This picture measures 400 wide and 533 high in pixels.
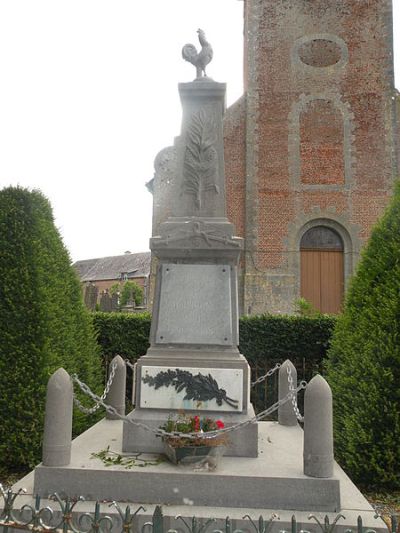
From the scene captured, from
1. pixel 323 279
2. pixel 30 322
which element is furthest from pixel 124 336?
pixel 323 279

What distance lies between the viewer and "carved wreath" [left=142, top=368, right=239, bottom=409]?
16.3 feet

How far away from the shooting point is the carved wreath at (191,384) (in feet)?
16.3

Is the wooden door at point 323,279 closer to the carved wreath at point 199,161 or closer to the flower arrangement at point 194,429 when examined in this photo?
the carved wreath at point 199,161

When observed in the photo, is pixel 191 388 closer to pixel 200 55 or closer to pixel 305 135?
pixel 200 55

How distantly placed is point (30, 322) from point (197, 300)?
2.14 m

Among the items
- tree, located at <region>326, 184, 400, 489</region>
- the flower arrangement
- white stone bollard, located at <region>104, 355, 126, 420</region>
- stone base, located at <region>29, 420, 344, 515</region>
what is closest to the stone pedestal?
the flower arrangement

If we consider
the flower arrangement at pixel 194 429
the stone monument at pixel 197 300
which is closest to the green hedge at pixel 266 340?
the stone monument at pixel 197 300

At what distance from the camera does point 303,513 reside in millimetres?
3883

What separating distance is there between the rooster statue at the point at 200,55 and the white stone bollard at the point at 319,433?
4057 millimetres

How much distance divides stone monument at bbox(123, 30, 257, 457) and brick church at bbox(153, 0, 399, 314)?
37.2 ft

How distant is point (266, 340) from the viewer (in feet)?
28.8

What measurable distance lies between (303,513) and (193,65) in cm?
507

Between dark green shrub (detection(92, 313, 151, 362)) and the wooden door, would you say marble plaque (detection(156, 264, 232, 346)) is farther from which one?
the wooden door

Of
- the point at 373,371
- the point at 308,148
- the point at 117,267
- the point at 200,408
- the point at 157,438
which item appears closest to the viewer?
the point at 157,438
